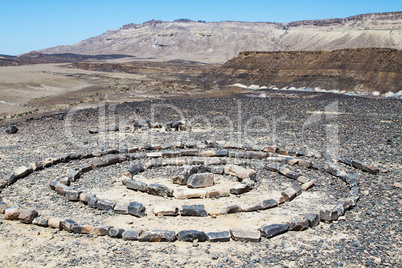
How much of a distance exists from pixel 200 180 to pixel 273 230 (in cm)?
433

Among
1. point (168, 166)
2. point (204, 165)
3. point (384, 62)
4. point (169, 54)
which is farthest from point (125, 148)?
point (169, 54)

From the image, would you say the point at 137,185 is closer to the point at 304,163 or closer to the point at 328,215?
the point at 328,215

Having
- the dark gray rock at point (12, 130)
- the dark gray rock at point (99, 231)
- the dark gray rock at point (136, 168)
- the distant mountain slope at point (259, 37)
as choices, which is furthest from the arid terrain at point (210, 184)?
the distant mountain slope at point (259, 37)

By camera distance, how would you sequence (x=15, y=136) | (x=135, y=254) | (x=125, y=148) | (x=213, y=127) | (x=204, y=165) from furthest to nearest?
(x=213, y=127) < (x=15, y=136) < (x=125, y=148) < (x=204, y=165) < (x=135, y=254)

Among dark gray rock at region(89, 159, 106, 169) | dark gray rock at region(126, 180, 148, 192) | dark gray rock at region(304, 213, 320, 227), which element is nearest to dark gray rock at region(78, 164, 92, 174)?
dark gray rock at region(89, 159, 106, 169)

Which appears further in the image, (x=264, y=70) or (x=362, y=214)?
(x=264, y=70)

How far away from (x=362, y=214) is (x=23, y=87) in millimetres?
46761

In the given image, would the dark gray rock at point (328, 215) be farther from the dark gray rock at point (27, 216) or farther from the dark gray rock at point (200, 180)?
the dark gray rock at point (27, 216)

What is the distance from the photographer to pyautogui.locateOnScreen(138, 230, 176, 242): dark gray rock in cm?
938

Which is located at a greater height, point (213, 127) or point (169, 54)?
point (169, 54)

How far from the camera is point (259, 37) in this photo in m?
159

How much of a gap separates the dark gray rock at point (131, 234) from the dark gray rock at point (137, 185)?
325 centimetres

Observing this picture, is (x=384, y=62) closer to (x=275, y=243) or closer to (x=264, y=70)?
(x=264, y=70)

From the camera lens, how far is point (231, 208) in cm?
1116
